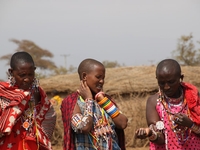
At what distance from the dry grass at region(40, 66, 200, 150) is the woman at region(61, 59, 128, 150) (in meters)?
5.65

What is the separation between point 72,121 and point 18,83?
0.74m

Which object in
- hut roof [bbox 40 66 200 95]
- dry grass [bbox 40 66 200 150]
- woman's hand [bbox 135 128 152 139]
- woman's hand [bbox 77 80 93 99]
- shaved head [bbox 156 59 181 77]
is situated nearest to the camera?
woman's hand [bbox 135 128 152 139]

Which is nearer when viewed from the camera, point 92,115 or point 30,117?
point 92,115

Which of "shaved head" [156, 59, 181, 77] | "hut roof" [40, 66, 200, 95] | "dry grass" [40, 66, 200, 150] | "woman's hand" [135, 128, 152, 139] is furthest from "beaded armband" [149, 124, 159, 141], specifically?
"hut roof" [40, 66, 200, 95]

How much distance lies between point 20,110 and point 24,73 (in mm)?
415

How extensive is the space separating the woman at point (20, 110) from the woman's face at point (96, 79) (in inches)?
24.6

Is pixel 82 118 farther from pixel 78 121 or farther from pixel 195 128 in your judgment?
pixel 195 128

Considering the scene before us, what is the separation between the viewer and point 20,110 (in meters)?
4.85

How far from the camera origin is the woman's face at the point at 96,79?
15.9ft

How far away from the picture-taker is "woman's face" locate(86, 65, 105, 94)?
4840 millimetres

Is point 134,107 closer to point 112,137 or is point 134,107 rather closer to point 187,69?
Answer: point 187,69

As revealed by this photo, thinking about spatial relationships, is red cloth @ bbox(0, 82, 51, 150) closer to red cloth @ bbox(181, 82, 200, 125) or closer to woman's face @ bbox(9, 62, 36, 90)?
woman's face @ bbox(9, 62, 36, 90)

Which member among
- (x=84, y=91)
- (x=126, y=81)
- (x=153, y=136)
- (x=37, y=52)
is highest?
(x=37, y=52)

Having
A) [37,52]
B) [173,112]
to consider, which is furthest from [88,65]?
[37,52]
